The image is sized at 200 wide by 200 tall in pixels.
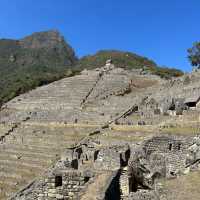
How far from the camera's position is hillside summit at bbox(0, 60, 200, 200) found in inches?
301

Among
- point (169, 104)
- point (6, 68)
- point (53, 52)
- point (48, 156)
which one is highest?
point (53, 52)

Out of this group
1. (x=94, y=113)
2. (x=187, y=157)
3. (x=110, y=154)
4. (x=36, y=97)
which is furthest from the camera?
(x=36, y=97)

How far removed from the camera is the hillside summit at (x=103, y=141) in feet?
25.1

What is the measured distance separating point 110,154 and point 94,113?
17406 mm

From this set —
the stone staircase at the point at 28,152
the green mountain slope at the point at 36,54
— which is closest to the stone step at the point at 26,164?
the stone staircase at the point at 28,152

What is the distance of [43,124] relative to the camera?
28516 millimetres

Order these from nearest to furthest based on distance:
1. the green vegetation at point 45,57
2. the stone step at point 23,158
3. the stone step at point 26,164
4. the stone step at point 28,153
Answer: the stone step at point 26,164 < the stone step at point 23,158 < the stone step at point 28,153 < the green vegetation at point 45,57

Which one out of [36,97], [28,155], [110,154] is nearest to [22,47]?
[36,97]

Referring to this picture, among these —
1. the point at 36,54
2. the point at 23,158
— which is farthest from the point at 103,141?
the point at 36,54

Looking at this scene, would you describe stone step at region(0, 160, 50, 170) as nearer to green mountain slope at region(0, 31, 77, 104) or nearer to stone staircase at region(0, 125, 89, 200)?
stone staircase at region(0, 125, 89, 200)

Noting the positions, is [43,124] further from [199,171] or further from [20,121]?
[199,171]

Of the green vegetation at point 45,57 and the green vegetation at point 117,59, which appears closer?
the green vegetation at point 117,59

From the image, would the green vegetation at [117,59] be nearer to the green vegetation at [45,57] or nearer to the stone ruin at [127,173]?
the green vegetation at [45,57]

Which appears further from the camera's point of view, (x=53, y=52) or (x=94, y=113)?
(x=53, y=52)
